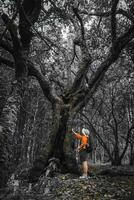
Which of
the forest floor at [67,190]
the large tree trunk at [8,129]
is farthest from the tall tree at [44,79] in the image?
the forest floor at [67,190]

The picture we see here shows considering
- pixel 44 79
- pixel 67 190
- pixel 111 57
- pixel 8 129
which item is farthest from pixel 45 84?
pixel 67 190

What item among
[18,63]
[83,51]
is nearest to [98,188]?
[18,63]

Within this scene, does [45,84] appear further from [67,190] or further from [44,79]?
[67,190]

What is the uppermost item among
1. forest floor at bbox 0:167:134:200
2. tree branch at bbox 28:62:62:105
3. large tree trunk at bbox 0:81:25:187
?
tree branch at bbox 28:62:62:105

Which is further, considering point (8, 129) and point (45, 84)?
point (45, 84)

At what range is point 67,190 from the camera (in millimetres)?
7383

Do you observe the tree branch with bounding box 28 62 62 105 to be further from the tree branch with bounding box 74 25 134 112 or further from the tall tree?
the tree branch with bounding box 74 25 134 112

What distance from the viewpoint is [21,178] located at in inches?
342

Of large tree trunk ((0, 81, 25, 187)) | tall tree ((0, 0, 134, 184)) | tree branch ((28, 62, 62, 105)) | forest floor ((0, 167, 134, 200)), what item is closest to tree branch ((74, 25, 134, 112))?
tall tree ((0, 0, 134, 184))

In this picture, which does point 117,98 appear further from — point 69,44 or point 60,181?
point 60,181

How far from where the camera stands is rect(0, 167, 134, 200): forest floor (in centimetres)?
663

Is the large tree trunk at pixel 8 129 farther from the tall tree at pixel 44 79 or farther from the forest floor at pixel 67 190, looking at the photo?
the forest floor at pixel 67 190

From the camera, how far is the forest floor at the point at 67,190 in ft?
21.8

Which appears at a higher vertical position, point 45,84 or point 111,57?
point 111,57
